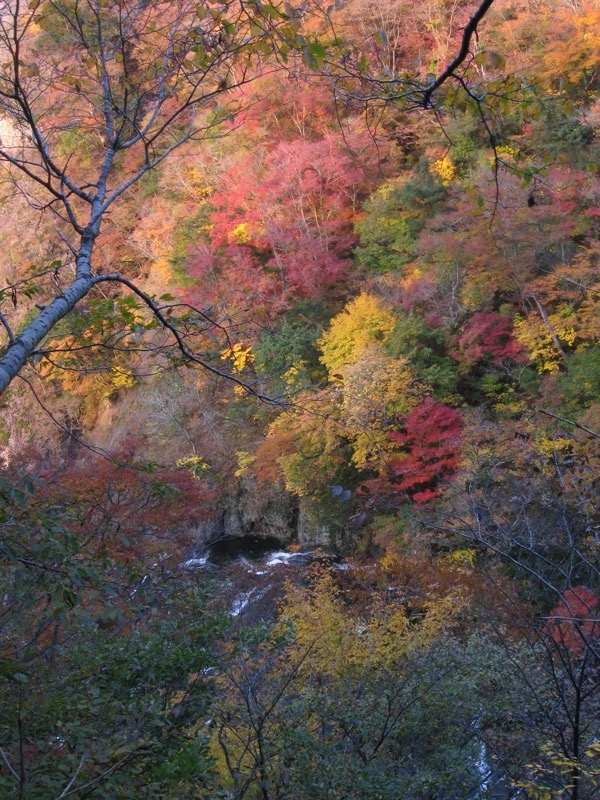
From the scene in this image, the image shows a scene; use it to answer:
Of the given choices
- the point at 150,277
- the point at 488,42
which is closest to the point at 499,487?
the point at 488,42

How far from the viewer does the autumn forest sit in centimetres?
254

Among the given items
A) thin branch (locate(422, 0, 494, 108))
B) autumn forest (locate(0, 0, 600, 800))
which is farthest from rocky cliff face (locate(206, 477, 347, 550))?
thin branch (locate(422, 0, 494, 108))

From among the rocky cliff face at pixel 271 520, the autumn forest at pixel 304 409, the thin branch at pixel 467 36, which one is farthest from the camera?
the rocky cliff face at pixel 271 520

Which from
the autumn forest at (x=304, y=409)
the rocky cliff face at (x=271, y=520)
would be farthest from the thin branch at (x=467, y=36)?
the rocky cliff face at (x=271, y=520)

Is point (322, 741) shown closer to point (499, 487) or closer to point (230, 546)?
point (499, 487)

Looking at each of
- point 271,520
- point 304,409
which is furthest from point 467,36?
point 271,520

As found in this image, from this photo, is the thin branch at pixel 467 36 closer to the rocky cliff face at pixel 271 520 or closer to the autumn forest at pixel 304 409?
the autumn forest at pixel 304 409

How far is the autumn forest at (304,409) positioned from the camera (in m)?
2.54

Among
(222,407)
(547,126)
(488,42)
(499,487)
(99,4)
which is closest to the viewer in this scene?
(99,4)

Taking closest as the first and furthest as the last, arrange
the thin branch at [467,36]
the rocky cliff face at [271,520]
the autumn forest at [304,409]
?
the thin branch at [467,36]
the autumn forest at [304,409]
the rocky cliff face at [271,520]

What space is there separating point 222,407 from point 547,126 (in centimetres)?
916

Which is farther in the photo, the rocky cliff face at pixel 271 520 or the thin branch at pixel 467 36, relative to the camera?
the rocky cliff face at pixel 271 520

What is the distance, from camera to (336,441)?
35.5ft

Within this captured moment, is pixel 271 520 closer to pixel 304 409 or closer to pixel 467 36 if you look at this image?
pixel 304 409
